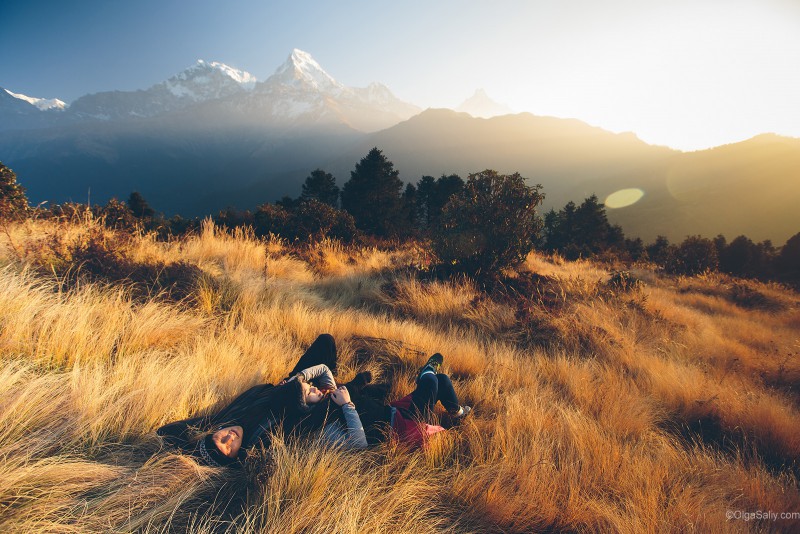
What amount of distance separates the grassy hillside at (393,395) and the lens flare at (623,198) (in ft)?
355

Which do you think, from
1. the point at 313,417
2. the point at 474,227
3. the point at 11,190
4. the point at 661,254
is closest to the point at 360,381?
the point at 313,417

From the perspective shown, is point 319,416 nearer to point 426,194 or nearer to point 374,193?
point 374,193

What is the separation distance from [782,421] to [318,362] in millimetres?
4355

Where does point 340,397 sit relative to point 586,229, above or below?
above

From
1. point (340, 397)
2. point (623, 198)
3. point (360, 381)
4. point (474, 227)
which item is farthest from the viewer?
point (623, 198)

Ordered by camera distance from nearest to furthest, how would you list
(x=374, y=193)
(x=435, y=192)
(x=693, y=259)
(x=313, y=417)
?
(x=313, y=417) < (x=693, y=259) < (x=374, y=193) < (x=435, y=192)

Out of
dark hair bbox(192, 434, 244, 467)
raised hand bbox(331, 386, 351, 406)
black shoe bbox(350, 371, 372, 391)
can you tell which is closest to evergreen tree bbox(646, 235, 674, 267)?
black shoe bbox(350, 371, 372, 391)

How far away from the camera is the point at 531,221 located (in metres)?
6.67

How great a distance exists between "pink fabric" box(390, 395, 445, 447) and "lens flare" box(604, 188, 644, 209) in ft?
363

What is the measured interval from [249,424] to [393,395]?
4.38 feet

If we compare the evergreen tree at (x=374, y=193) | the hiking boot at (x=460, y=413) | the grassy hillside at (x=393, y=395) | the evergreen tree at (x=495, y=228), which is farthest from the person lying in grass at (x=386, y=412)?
the evergreen tree at (x=374, y=193)

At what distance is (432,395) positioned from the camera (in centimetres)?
263

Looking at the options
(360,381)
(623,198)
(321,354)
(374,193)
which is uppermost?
(623,198)

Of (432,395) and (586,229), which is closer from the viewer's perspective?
(432,395)
